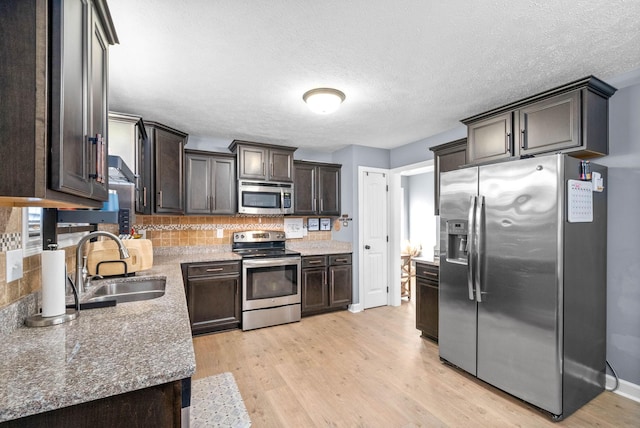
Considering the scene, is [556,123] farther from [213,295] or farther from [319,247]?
[213,295]

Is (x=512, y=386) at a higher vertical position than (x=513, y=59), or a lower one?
lower

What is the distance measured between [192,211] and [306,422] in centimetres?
264

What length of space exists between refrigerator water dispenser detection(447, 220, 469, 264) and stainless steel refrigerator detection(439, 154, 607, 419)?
41mm

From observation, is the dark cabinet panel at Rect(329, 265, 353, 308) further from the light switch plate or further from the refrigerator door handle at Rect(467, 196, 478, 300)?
the light switch plate

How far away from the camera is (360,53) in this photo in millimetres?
2002

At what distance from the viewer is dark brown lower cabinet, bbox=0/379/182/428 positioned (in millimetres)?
828

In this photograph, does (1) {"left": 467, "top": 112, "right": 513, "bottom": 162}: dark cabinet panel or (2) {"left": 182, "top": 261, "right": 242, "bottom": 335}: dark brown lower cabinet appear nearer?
(1) {"left": 467, "top": 112, "right": 513, "bottom": 162}: dark cabinet panel

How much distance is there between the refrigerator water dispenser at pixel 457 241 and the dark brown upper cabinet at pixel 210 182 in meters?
2.57

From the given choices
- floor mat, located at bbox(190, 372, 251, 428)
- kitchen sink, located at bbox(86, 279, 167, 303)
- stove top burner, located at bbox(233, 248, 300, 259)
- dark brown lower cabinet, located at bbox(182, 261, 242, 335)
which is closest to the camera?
floor mat, located at bbox(190, 372, 251, 428)

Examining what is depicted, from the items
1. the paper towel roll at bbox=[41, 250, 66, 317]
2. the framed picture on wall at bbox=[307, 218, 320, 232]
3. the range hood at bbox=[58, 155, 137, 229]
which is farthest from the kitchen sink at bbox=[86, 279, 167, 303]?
the framed picture on wall at bbox=[307, 218, 320, 232]

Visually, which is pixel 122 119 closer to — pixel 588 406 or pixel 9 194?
pixel 9 194

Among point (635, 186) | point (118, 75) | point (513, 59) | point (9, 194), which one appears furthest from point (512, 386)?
point (118, 75)

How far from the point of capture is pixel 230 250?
13.9 feet

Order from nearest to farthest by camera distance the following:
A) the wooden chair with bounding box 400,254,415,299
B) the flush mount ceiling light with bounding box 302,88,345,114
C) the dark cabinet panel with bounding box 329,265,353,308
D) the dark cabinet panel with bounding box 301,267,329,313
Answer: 1. the flush mount ceiling light with bounding box 302,88,345,114
2. the dark cabinet panel with bounding box 301,267,329,313
3. the dark cabinet panel with bounding box 329,265,353,308
4. the wooden chair with bounding box 400,254,415,299
